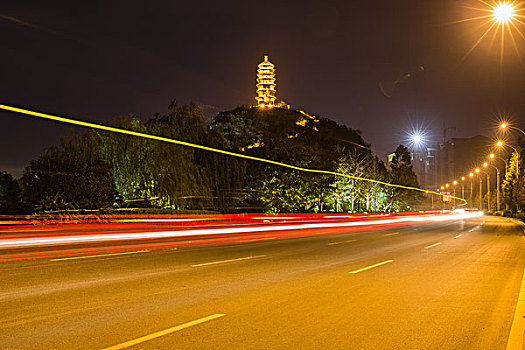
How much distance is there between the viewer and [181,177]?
135ft

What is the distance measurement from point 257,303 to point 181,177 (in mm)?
33742

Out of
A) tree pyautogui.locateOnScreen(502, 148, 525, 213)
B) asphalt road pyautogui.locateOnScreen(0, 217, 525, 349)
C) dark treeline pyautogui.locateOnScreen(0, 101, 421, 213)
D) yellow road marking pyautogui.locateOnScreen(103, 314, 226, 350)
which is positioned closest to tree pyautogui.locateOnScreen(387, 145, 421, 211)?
dark treeline pyautogui.locateOnScreen(0, 101, 421, 213)

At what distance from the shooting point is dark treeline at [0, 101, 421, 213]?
107 feet

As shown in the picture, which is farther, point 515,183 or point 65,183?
point 515,183

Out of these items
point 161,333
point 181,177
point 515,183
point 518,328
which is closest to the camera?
point 161,333

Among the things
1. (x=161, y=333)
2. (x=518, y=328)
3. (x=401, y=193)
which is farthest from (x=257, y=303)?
(x=401, y=193)

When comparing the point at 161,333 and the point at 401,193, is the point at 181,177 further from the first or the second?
the point at 401,193

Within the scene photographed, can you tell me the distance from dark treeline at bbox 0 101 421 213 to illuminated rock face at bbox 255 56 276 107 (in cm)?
10675

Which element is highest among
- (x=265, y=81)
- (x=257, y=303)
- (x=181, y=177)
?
(x=265, y=81)

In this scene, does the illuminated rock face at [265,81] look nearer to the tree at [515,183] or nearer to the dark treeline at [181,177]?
the tree at [515,183]

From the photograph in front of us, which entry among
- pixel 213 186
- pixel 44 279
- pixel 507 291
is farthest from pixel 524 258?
pixel 213 186

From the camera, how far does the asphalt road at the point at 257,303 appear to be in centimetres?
598

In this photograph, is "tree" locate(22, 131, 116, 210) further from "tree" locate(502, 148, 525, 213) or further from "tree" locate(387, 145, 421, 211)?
"tree" locate(387, 145, 421, 211)

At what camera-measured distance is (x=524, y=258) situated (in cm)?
1625
